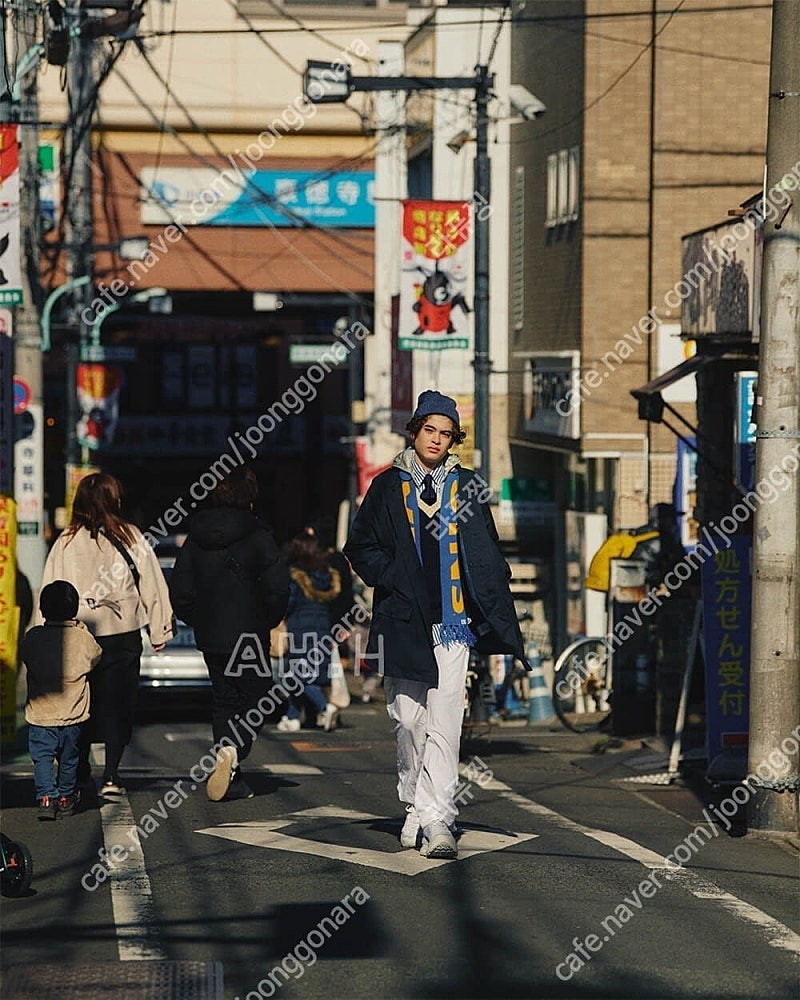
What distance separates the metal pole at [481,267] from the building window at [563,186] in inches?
108

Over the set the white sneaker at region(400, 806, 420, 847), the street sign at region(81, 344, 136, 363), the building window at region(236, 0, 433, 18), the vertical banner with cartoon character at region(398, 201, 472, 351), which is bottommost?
the white sneaker at region(400, 806, 420, 847)

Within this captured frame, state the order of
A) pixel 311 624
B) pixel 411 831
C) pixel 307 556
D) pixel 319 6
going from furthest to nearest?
pixel 319 6 < pixel 307 556 < pixel 311 624 < pixel 411 831

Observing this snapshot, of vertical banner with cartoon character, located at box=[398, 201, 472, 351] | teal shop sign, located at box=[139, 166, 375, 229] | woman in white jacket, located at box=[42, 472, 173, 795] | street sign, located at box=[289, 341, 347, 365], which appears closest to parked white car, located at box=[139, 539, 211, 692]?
vertical banner with cartoon character, located at box=[398, 201, 472, 351]

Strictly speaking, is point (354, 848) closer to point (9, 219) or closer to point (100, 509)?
point (100, 509)

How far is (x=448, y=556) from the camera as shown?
7.35 m

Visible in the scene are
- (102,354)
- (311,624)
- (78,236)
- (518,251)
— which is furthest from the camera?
(78,236)

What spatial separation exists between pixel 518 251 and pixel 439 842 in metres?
18.6

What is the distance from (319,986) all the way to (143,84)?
3182 cm

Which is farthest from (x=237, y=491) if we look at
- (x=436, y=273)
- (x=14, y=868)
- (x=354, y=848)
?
(x=436, y=273)

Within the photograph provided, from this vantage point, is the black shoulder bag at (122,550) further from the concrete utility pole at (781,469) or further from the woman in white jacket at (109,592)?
the concrete utility pole at (781,469)

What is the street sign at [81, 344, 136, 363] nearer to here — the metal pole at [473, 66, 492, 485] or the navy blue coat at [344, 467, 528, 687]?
the metal pole at [473, 66, 492, 485]

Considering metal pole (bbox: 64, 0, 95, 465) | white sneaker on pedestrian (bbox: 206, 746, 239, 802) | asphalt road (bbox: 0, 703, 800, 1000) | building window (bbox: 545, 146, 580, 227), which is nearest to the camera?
asphalt road (bbox: 0, 703, 800, 1000)

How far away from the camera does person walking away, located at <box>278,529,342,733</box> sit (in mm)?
15648

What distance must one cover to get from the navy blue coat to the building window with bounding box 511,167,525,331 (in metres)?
17.5
